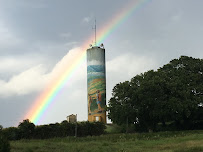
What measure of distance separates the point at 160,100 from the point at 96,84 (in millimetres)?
20225

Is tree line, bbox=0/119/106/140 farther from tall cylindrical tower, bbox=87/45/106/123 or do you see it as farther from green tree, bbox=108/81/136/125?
tall cylindrical tower, bbox=87/45/106/123

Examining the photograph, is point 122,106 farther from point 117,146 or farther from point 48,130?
point 117,146

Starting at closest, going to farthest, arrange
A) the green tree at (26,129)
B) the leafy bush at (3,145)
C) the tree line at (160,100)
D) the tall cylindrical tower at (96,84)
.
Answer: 1. the leafy bush at (3,145)
2. the green tree at (26,129)
3. the tree line at (160,100)
4. the tall cylindrical tower at (96,84)

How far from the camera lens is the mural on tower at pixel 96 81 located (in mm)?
63625

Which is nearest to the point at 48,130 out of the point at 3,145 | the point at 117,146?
the point at 117,146

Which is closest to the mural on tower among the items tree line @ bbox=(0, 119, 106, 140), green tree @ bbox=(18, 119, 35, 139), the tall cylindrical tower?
the tall cylindrical tower

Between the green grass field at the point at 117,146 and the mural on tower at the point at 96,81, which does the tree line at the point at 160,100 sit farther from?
the green grass field at the point at 117,146

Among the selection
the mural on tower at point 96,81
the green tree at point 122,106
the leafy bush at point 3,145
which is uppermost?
the mural on tower at point 96,81

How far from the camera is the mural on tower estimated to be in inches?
2505

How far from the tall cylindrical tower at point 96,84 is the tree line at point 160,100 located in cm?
1195

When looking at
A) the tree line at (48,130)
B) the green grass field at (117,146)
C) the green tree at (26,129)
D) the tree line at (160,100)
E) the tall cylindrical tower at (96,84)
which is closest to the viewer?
the green grass field at (117,146)

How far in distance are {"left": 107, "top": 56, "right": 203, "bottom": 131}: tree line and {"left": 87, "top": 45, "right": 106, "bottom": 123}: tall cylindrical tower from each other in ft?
39.2

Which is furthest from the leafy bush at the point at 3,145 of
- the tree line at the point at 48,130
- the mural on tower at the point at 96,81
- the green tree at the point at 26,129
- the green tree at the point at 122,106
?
the mural on tower at the point at 96,81

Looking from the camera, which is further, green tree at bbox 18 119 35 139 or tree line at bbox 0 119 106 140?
green tree at bbox 18 119 35 139
